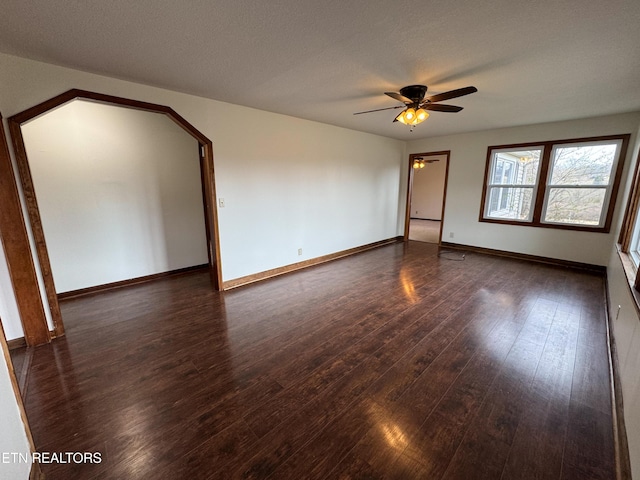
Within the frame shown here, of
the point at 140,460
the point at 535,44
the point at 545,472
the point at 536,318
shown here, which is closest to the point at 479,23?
the point at 535,44

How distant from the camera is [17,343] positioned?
231 centimetres

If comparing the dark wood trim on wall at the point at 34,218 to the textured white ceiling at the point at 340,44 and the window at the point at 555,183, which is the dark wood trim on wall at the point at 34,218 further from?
the window at the point at 555,183

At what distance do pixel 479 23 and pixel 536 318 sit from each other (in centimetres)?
281

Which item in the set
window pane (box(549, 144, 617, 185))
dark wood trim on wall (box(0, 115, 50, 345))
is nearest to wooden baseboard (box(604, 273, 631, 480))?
window pane (box(549, 144, 617, 185))

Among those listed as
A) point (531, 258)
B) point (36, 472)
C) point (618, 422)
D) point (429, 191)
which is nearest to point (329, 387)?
point (36, 472)

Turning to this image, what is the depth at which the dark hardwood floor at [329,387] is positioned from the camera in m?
1.37

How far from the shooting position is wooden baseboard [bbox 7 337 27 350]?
2.28 metres

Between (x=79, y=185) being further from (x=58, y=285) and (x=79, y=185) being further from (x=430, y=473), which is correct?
(x=430, y=473)

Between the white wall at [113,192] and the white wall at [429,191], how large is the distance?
27.0 feet

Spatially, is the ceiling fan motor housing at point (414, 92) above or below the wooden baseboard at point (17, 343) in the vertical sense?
above

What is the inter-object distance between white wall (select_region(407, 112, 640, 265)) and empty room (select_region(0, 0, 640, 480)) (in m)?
0.05

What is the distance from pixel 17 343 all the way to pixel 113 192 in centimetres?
202

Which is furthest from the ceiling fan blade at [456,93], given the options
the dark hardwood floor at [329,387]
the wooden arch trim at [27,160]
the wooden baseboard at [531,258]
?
the wooden baseboard at [531,258]

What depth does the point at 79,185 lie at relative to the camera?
3.30 metres
